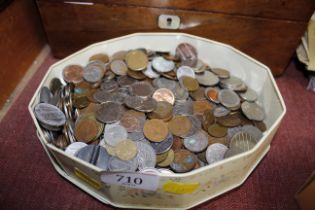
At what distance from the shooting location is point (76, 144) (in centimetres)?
90

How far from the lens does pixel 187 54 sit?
45.3 inches

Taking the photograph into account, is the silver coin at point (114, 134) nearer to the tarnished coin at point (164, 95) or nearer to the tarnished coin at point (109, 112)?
the tarnished coin at point (109, 112)

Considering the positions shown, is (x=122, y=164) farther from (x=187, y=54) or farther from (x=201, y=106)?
(x=187, y=54)

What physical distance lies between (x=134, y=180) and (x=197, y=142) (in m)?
0.29

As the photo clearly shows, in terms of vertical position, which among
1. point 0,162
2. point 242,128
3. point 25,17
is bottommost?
point 0,162

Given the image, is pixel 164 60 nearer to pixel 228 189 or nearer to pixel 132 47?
pixel 132 47

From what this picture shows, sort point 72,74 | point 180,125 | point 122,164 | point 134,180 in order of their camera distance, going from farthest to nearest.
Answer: point 72,74 → point 180,125 → point 122,164 → point 134,180

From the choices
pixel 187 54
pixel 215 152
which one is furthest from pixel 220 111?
pixel 187 54

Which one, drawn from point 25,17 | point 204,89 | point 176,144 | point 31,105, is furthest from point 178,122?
point 25,17

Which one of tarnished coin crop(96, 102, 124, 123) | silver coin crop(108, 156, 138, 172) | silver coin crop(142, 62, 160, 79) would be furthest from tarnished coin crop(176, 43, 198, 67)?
silver coin crop(108, 156, 138, 172)

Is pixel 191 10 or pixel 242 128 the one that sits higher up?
pixel 191 10

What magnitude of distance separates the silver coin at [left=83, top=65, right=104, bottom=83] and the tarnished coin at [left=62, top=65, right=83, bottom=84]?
20 millimetres

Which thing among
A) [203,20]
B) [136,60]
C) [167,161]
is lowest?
[167,161]

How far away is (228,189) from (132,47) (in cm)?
63
